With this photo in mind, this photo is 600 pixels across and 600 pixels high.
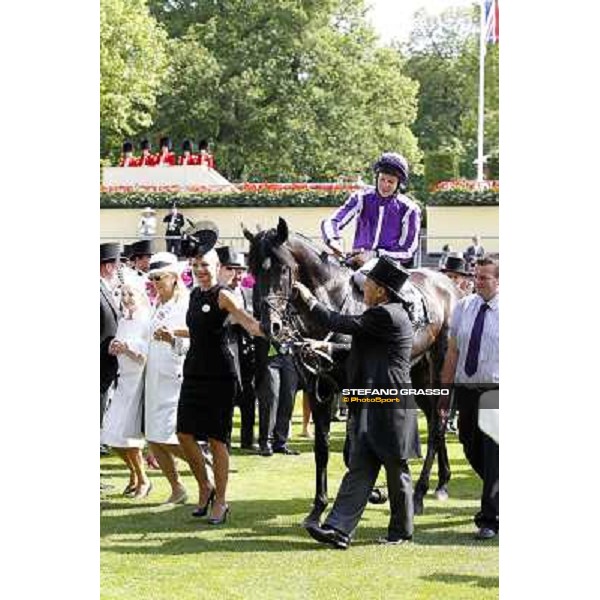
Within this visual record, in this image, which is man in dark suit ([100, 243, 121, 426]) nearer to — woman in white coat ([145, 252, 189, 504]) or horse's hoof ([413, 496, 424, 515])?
woman in white coat ([145, 252, 189, 504])

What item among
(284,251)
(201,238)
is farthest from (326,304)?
(201,238)

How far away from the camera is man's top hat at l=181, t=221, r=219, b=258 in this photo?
8.15 metres

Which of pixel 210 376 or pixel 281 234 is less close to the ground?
pixel 281 234

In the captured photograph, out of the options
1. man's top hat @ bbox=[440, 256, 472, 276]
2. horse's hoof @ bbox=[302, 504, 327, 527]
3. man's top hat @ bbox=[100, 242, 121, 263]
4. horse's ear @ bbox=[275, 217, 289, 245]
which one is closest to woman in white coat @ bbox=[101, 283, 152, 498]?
man's top hat @ bbox=[100, 242, 121, 263]

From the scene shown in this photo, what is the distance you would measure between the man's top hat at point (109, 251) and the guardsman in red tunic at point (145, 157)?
0.83 m

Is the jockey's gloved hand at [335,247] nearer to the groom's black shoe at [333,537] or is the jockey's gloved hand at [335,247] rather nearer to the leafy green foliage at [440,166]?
the leafy green foliage at [440,166]

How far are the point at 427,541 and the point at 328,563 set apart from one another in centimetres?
71

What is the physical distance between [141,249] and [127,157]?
5.73ft

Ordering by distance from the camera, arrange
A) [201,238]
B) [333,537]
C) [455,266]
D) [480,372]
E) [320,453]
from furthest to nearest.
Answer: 1. [455,266]
2. [320,453]
3. [201,238]
4. [480,372]
5. [333,537]

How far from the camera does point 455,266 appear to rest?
944 centimetres

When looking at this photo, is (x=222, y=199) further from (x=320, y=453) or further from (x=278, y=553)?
(x=278, y=553)
